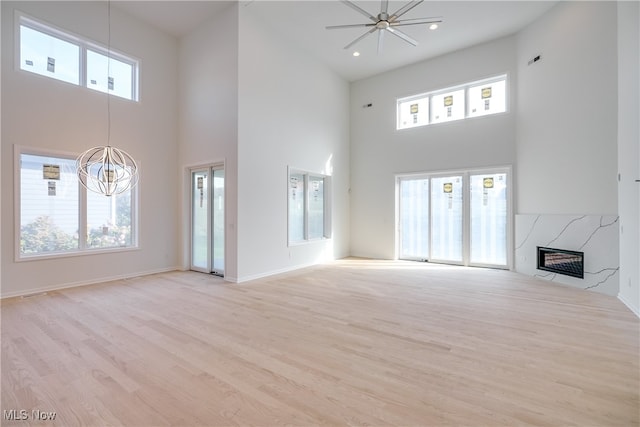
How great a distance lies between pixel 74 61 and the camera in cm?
498

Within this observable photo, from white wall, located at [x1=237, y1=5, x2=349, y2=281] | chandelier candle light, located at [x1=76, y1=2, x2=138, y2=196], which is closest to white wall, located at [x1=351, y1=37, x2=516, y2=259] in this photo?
white wall, located at [x1=237, y1=5, x2=349, y2=281]

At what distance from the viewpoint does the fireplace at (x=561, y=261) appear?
477 cm

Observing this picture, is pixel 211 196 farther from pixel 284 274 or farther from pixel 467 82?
pixel 467 82

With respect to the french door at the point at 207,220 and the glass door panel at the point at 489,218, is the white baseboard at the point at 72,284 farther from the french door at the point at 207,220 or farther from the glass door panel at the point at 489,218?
the glass door panel at the point at 489,218

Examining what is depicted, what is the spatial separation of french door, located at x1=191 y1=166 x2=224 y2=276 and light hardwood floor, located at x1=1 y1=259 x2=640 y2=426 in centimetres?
145

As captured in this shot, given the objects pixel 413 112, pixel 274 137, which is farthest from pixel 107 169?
pixel 413 112

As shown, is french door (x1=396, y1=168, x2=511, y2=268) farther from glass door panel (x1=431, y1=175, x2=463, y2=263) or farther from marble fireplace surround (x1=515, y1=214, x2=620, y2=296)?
marble fireplace surround (x1=515, y1=214, x2=620, y2=296)

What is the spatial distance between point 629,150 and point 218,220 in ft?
21.2

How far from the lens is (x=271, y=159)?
229 inches

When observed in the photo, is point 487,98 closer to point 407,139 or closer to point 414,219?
point 407,139

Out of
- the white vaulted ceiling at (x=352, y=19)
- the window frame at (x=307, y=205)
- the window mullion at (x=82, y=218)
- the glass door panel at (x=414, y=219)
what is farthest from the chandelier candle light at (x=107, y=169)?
the glass door panel at (x=414, y=219)

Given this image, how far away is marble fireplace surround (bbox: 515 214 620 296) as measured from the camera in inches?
172

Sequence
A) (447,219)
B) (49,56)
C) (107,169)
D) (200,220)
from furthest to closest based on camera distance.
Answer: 1. (447,219)
2. (200,220)
3. (107,169)
4. (49,56)

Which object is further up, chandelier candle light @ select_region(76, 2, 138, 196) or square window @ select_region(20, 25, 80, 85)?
square window @ select_region(20, 25, 80, 85)
